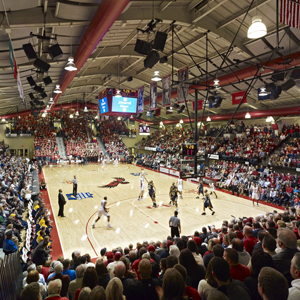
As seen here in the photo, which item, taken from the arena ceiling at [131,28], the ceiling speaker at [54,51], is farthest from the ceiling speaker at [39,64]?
the ceiling speaker at [54,51]

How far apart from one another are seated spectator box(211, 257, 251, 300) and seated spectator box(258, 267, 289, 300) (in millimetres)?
387

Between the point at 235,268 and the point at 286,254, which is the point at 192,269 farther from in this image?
the point at 286,254

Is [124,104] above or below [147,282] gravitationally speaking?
above

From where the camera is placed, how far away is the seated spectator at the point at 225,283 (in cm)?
222

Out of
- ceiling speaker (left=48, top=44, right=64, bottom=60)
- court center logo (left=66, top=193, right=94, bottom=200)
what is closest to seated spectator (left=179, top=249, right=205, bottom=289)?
ceiling speaker (left=48, top=44, right=64, bottom=60)

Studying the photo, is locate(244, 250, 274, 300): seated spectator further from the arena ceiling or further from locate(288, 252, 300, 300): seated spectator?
the arena ceiling

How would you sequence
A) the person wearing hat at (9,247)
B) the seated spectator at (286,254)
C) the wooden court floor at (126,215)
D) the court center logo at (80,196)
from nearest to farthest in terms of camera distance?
the seated spectator at (286,254) < the person wearing hat at (9,247) < the wooden court floor at (126,215) < the court center logo at (80,196)

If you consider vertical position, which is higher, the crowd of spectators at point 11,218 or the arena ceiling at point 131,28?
the arena ceiling at point 131,28

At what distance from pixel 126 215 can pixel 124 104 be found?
8447mm

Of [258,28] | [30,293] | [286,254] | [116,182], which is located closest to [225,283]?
[286,254]

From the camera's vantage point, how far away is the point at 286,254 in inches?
119

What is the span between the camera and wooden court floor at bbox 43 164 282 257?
324 inches

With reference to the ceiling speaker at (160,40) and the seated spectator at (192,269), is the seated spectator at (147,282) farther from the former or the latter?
the ceiling speaker at (160,40)

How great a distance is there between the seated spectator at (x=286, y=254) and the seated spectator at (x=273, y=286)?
127 cm
